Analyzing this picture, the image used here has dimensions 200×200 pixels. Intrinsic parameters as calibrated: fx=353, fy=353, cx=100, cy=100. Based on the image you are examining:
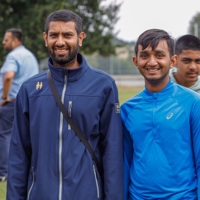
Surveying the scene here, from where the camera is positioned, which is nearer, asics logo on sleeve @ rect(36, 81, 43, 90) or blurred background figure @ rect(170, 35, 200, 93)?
asics logo on sleeve @ rect(36, 81, 43, 90)

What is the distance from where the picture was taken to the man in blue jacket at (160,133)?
7.68 feet

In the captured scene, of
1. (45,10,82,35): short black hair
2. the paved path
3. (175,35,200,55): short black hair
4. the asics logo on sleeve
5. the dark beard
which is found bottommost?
the paved path

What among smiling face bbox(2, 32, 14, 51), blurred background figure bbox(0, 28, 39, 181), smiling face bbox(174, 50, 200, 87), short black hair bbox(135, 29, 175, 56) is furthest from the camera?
smiling face bbox(2, 32, 14, 51)

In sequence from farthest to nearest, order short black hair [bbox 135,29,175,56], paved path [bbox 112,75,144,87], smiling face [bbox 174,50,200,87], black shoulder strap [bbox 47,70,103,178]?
paved path [bbox 112,75,144,87]
smiling face [bbox 174,50,200,87]
short black hair [bbox 135,29,175,56]
black shoulder strap [bbox 47,70,103,178]

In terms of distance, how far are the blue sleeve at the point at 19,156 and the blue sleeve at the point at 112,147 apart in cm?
58

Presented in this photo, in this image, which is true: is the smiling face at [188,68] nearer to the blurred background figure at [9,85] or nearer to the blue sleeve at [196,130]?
the blue sleeve at [196,130]

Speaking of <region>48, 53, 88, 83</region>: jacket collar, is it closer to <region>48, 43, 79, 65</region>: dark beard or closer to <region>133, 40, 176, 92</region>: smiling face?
<region>48, 43, 79, 65</region>: dark beard

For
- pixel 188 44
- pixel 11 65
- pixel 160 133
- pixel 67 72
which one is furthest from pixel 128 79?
pixel 160 133

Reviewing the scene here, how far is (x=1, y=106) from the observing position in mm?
5883

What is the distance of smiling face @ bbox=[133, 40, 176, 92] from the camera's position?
8.28 feet

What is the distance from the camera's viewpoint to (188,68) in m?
3.35

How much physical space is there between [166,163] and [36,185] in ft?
2.99

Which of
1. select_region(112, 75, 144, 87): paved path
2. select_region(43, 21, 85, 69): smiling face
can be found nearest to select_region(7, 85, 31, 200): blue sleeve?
select_region(43, 21, 85, 69): smiling face

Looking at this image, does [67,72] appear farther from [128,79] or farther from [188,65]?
[128,79]
